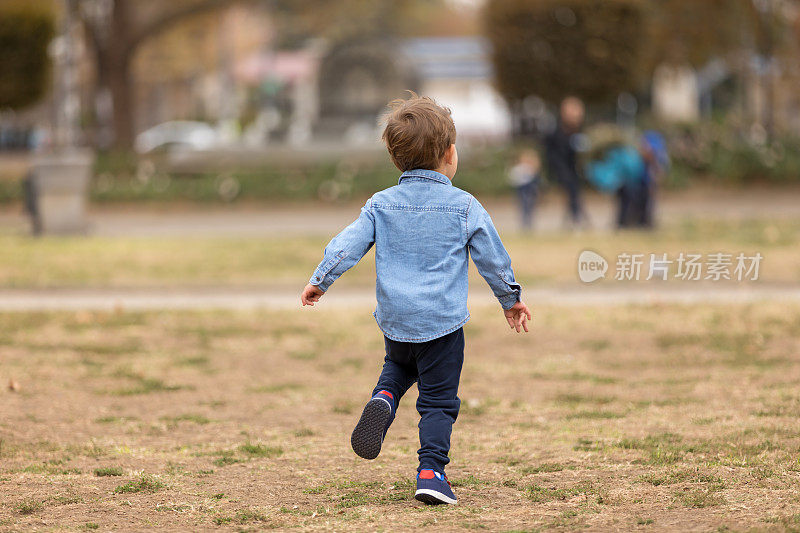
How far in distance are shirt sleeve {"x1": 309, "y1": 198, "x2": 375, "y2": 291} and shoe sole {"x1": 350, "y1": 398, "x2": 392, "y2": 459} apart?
52cm

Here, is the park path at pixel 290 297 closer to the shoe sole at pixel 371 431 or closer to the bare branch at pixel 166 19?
the shoe sole at pixel 371 431

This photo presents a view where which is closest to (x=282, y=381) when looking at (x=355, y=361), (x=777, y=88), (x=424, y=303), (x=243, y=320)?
(x=355, y=361)

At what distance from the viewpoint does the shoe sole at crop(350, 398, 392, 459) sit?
168 inches

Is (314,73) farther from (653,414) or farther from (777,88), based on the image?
(653,414)

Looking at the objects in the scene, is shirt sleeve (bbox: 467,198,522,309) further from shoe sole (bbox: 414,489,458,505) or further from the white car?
the white car

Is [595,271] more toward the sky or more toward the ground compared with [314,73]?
more toward the ground

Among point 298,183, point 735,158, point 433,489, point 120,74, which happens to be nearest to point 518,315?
point 433,489

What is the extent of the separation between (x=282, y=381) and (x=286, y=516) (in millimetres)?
2976

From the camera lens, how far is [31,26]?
2392 centimetres

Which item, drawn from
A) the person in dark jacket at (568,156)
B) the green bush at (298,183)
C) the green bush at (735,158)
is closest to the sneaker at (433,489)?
the person in dark jacket at (568,156)

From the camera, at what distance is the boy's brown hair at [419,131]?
437 centimetres

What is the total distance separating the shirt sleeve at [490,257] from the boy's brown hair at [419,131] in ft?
0.86

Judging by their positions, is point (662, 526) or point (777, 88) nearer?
point (662, 526)

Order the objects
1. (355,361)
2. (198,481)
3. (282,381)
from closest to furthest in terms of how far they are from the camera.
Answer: (198,481) < (282,381) < (355,361)
